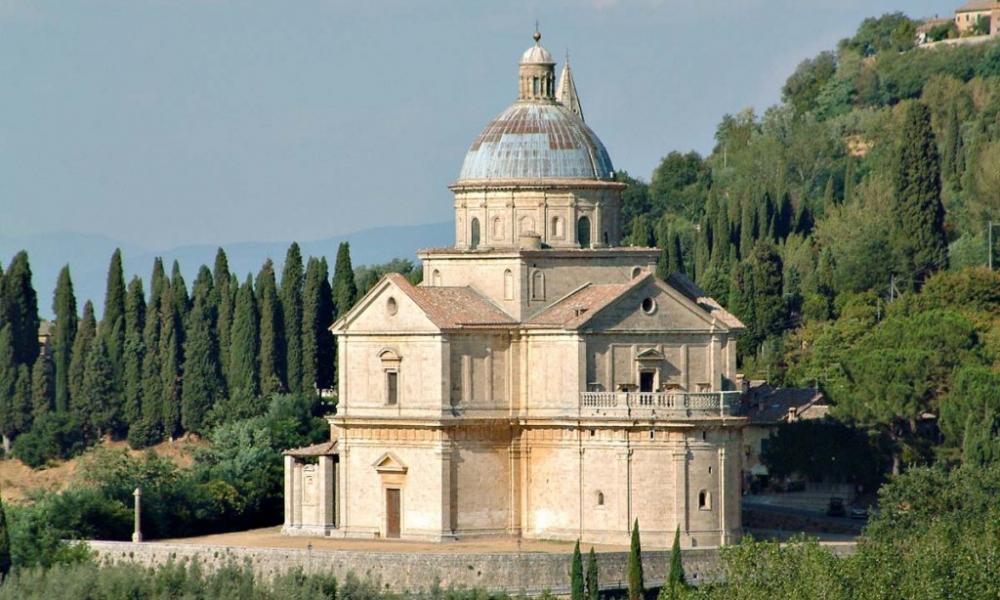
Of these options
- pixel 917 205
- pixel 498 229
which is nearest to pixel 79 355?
pixel 917 205

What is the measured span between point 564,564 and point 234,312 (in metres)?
35.0

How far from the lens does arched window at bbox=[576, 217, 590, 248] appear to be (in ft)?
242

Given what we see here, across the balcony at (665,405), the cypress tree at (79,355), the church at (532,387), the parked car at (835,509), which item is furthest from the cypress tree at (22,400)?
the balcony at (665,405)

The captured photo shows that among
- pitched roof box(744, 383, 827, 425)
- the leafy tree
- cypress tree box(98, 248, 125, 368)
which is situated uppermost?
the leafy tree

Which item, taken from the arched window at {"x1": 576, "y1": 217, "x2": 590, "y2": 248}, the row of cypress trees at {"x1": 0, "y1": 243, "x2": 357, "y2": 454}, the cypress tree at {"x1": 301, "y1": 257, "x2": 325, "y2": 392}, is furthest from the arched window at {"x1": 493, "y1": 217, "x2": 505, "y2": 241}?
the cypress tree at {"x1": 301, "y1": 257, "x2": 325, "y2": 392}

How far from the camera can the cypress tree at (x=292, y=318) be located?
319 ft

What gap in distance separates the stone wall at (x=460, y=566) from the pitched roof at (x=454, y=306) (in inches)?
267

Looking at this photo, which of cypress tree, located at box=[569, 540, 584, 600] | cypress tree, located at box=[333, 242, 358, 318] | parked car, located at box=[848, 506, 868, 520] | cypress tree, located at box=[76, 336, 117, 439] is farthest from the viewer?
cypress tree, located at box=[76, 336, 117, 439]

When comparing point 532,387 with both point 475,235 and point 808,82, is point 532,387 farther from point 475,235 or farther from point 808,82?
point 808,82

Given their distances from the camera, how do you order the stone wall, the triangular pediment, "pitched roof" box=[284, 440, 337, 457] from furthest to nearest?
1. "pitched roof" box=[284, 440, 337, 457]
2. the triangular pediment
3. the stone wall

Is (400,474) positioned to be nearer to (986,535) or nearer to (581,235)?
(581,235)

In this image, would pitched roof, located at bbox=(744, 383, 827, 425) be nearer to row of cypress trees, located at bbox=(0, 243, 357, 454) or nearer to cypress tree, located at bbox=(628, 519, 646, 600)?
row of cypress trees, located at bbox=(0, 243, 357, 454)

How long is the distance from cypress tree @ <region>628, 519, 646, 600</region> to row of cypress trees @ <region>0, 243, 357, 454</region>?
2981 cm

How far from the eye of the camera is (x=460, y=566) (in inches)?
2616
